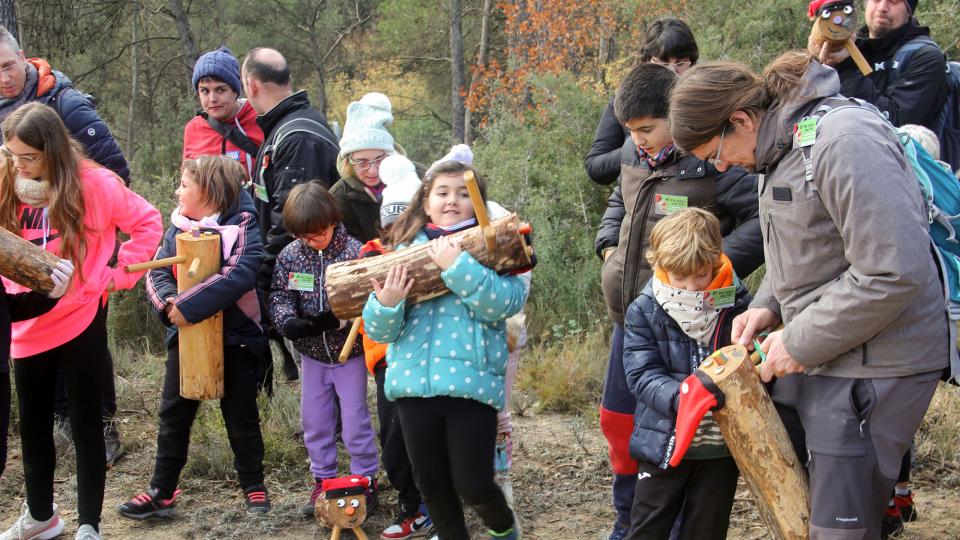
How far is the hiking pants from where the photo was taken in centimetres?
479

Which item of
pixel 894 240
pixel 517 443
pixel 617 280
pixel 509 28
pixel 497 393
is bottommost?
pixel 517 443

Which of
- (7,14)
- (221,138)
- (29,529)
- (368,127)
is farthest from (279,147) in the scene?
(7,14)

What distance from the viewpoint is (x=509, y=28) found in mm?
18047

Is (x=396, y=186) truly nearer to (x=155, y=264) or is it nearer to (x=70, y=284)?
(x=155, y=264)

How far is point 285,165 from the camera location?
5.18 meters

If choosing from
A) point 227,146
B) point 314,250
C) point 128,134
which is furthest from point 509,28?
point 314,250

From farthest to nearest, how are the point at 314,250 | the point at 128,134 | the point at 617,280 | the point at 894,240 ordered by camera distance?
the point at 128,134
the point at 314,250
the point at 617,280
the point at 894,240

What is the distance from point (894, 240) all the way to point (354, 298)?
2012mm

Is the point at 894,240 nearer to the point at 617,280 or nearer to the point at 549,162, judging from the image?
the point at 617,280

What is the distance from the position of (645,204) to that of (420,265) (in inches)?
41.2

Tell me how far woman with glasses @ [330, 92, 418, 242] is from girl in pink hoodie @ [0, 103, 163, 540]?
110 centimetres

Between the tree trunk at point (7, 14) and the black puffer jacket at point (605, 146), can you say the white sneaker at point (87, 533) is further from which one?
the tree trunk at point (7, 14)

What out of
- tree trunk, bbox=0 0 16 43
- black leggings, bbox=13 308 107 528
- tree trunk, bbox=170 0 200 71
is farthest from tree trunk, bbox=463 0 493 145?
black leggings, bbox=13 308 107 528

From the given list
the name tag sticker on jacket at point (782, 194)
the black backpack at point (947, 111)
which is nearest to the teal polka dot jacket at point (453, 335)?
the name tag sticker on jacket at point (782, 194)
